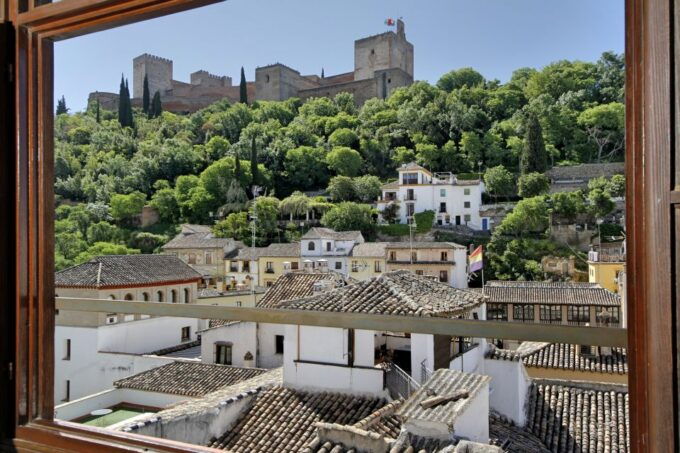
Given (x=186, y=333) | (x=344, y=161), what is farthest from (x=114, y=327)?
(x=344, y=161)

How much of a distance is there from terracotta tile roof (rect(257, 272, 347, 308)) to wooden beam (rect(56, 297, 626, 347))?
18.1 ft

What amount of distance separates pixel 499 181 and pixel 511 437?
1256cm

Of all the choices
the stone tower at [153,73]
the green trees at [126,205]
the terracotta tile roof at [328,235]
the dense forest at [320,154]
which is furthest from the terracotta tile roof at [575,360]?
the stone tower at [153,73]

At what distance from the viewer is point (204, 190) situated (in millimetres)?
14344

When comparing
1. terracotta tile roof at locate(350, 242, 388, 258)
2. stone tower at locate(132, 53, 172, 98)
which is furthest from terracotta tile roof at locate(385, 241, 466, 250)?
stone tower at locate(132, 53, 172, 98)

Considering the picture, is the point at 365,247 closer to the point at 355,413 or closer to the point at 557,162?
the point at 557,162

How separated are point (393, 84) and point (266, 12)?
31.4m

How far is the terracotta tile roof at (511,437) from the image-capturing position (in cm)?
347

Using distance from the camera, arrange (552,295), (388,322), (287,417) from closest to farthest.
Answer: (388,322) < (287,417) < (552,295)

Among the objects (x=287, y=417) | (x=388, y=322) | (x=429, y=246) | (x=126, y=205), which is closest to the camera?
(x=388, y=322)

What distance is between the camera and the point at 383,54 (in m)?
32.8

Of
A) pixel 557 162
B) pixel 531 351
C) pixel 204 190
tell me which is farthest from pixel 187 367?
pixel 557 162

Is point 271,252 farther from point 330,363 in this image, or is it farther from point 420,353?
point 420,353

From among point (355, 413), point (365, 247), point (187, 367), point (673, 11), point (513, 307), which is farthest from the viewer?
point (365, 247)
